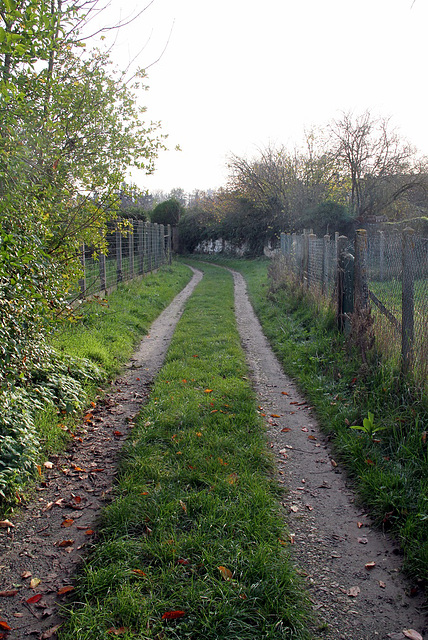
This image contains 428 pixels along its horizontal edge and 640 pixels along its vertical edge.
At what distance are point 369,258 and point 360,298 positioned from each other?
0.68 meters

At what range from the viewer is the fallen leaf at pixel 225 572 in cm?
286

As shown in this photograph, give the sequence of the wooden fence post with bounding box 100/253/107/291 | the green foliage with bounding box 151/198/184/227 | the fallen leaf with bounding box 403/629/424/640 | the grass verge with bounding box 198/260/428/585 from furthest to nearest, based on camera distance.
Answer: the green foliage with bounding box 151/198/184/227 → the wooden fence post with bounding box 100/253/107/291 → the grass verge with bounding box 198/260/428/585 → the fallen leaf with bounding box 403/629/424/640

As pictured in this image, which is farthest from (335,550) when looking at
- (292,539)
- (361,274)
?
(361,274)

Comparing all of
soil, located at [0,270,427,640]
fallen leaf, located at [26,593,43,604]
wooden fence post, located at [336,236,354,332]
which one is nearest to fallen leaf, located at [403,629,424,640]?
soil, located at [0,270,427,640]

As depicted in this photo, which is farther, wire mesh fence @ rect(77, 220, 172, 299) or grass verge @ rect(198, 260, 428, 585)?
wire mesh fence @ rect(77, 220, 172, 299)

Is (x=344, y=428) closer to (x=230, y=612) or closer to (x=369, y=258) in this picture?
(x=230, y=612)

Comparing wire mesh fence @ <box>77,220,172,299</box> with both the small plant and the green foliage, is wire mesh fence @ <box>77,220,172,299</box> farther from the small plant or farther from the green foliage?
the green foliage

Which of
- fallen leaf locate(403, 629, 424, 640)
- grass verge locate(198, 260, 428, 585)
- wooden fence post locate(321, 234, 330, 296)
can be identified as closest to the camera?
fallen leaf locate(403, 629, 424, 640)

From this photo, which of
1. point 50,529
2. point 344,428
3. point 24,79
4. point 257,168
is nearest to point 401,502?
point 344,428

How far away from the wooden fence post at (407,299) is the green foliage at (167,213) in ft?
120

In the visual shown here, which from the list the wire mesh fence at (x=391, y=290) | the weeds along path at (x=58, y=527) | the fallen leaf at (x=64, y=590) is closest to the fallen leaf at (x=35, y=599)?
the weeds along path at (x=58, y=527)

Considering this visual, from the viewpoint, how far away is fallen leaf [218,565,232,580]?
9.37 ft

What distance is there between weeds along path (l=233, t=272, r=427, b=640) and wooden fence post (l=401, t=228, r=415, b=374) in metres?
1.35

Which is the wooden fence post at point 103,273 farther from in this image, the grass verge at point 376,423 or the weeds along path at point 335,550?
the weeds along path at point 335,550
